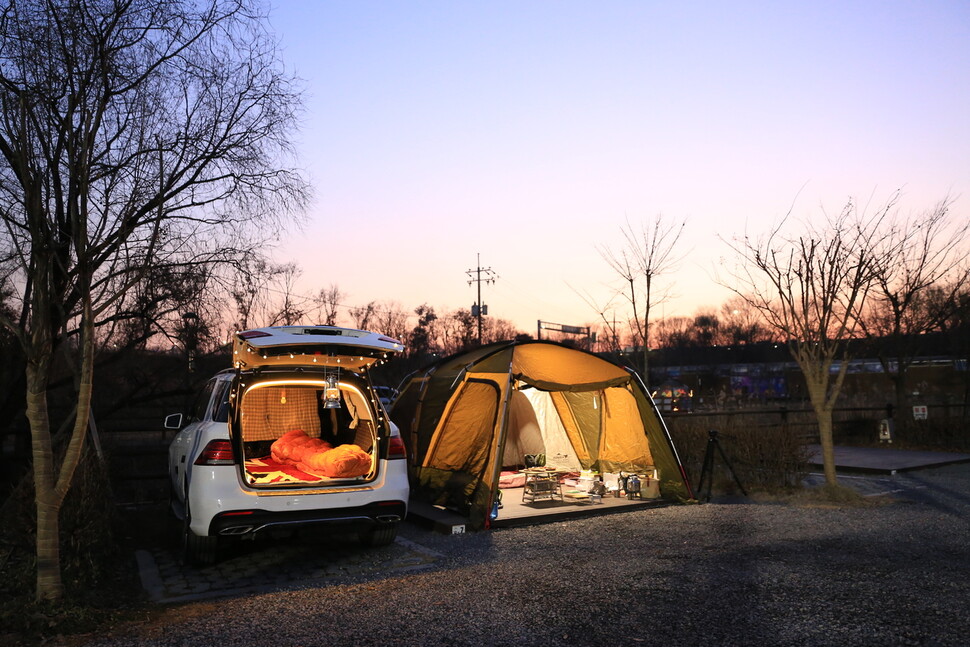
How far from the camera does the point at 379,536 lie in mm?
6938

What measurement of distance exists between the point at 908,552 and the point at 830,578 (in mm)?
1460

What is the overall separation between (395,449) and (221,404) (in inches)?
62.7

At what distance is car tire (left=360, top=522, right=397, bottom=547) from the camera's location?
6.91 meters

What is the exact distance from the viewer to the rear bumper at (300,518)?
571 centimetres

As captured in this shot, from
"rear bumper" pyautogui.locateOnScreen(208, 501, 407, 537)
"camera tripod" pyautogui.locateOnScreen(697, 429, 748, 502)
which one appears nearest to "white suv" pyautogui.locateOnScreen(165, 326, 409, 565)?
"rear bumper" pyautogui.locateOnScreen(208, 501, 407, 537)

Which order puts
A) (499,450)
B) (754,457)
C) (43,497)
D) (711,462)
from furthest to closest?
1. (754,457)
2. (711,462)
3. (499,450)
4. (43,497)

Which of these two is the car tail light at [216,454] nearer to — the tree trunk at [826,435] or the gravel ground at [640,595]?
the gravel ground at [640,595]

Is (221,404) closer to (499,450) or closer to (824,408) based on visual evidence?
(499,450)

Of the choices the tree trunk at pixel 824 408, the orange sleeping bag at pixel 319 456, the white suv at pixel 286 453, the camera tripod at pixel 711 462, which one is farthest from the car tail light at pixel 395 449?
the tree trunk at pixel 824 408

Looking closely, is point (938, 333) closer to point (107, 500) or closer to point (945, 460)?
point (945, 460)

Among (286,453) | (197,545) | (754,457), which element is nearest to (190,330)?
(286,453)

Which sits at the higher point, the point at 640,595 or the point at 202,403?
the point at 202,403

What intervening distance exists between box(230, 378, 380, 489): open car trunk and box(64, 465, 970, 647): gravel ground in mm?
1148

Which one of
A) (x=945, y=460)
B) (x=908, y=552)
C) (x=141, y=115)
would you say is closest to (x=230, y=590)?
(x=141, y=115)
